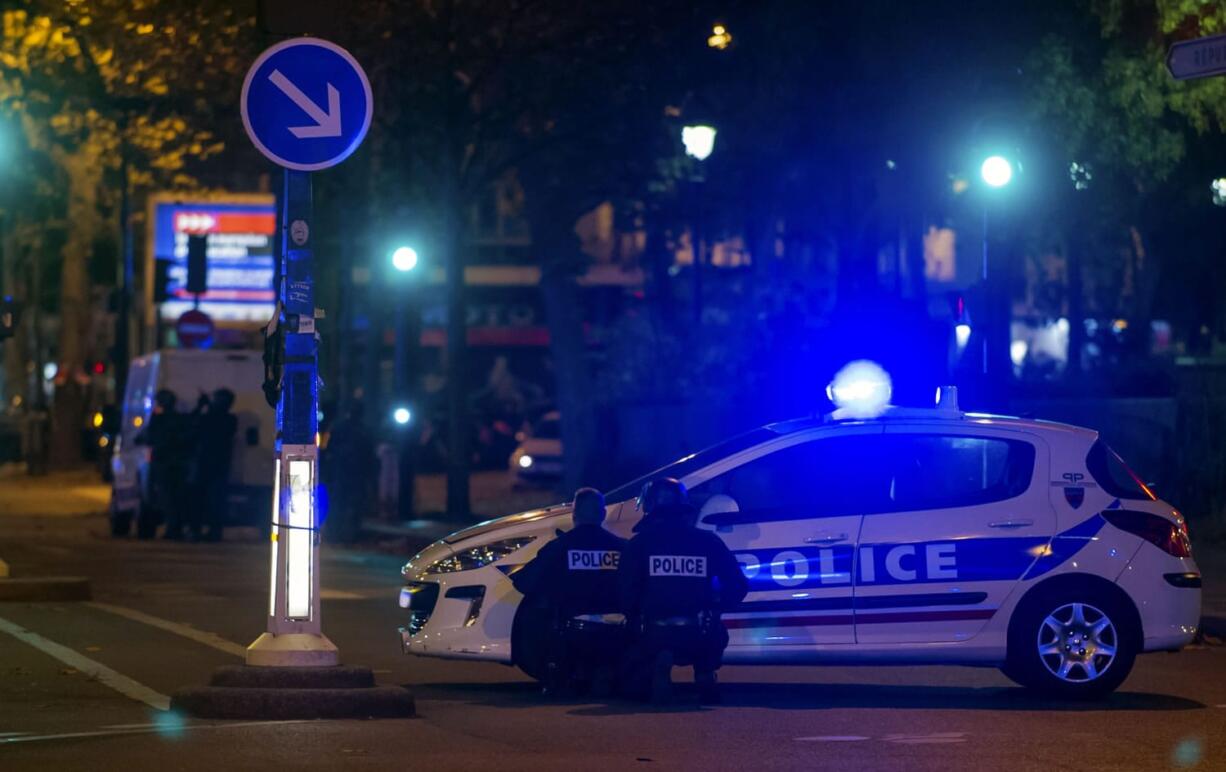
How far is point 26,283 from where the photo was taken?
62.3 m

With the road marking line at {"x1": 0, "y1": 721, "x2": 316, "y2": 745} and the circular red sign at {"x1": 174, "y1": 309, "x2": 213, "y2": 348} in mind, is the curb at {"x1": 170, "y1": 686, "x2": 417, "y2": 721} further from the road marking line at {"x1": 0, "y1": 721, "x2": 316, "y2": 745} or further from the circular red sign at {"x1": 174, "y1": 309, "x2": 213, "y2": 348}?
the circular red sign at {"x1": 174, "y1": 309, "x2": 213, "y2": 348}

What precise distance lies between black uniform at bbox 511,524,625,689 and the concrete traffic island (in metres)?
0.99

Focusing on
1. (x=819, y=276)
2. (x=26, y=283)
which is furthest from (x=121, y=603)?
(x=26, y=283)

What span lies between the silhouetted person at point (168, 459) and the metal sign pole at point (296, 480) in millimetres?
14332

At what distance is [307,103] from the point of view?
10578 millimetres

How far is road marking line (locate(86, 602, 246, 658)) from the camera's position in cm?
1370

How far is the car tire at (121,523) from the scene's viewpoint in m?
26.6

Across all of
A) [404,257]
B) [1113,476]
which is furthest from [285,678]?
[404,257]

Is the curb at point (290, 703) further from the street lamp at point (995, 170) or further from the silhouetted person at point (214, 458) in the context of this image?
the silhouetted person at point (214, 458)

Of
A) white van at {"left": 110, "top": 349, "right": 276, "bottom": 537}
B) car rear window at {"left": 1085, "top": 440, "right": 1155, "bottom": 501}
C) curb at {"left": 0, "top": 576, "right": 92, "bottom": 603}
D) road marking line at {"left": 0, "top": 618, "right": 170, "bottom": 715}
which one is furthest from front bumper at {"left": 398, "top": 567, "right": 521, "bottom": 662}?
white van at {"left": 110, "top": 349, "right": 276, "bottom": 537}

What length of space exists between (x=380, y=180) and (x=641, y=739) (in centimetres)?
2113

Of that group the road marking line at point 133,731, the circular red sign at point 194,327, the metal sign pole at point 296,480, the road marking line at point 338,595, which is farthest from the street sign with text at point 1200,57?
the circular red sign at point 194,327

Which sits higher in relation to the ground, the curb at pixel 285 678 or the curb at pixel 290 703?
the curb at pixel 285 678

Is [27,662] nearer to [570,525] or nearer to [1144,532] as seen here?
[570,525]
